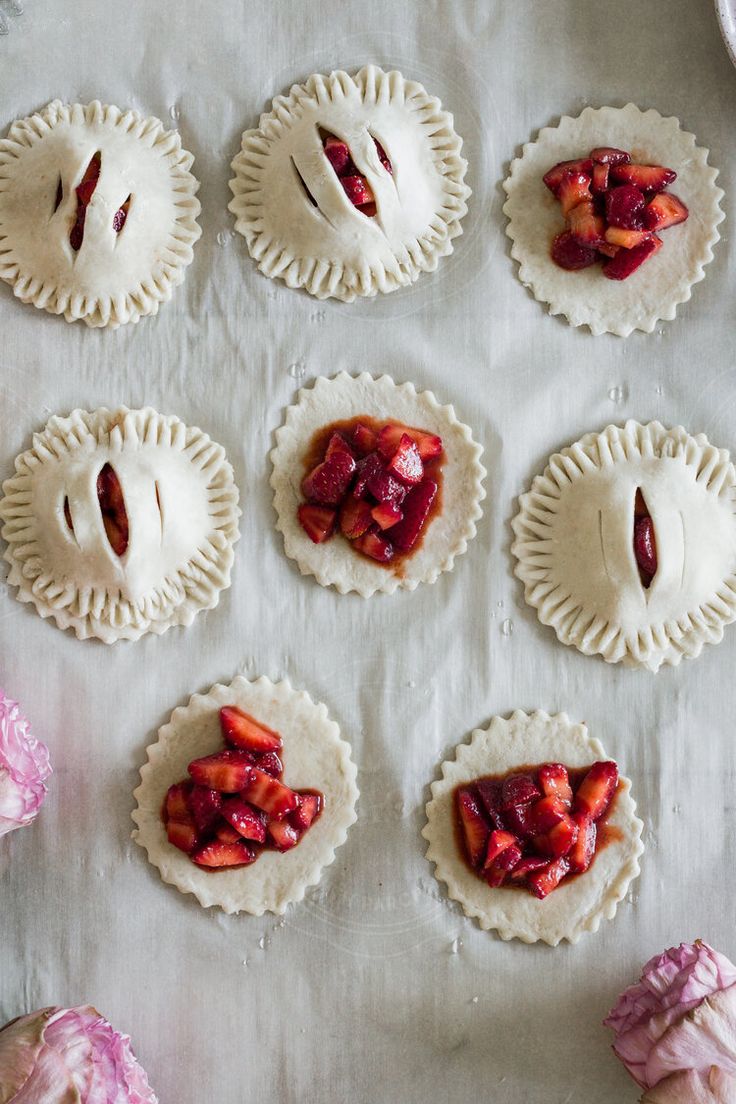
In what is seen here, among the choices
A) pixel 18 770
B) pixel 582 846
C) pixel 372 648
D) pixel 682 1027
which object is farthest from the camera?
pixel 372 648

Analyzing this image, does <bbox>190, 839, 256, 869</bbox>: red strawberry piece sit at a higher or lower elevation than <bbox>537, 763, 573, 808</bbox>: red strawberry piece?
lower

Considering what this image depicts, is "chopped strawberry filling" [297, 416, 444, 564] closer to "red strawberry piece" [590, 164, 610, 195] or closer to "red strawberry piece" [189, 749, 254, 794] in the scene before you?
"red strawberry piece" [189, 749, 254, 794]

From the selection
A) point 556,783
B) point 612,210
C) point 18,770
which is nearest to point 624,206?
point 612,210

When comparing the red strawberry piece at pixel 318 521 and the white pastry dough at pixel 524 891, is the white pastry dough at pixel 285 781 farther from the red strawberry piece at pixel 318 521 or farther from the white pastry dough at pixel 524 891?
the red strawberry piece at pixel 318 521

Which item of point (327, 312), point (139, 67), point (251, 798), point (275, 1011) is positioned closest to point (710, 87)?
point (327, 312)

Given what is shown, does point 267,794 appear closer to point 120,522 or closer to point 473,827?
point 473,827

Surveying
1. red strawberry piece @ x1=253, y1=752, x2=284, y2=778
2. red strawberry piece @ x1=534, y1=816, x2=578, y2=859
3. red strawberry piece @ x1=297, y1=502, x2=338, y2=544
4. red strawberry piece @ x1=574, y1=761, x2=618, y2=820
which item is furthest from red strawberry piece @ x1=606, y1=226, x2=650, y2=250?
red strawberry piece @ x1=253, y1=752, x2=284, y2=778

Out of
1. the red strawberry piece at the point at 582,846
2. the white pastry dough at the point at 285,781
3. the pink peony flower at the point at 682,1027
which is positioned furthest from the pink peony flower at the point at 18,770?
the pink peony flower at the point at 682,1027
